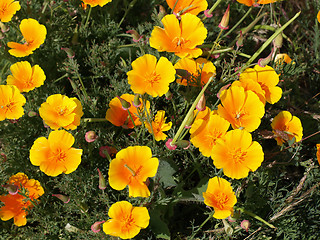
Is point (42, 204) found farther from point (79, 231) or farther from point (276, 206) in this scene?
point (276, 206)

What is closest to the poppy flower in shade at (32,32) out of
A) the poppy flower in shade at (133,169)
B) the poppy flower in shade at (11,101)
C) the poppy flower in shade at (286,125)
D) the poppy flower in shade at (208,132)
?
the poppy flower in shade at (11,101)

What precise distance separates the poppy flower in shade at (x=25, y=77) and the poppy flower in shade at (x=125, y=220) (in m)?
0.96

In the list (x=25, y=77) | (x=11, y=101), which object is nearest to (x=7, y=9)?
(x=25, y=77)

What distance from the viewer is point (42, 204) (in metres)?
2.18

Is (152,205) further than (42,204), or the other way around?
(42,204)

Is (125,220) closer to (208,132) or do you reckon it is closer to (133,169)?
(133,169)

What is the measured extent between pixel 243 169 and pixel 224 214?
246 mm

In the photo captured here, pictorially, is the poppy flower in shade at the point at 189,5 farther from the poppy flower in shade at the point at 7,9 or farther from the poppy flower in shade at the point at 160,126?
the poppy flower in shade at the point at 7,9

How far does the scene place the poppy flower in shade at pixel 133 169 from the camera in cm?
165

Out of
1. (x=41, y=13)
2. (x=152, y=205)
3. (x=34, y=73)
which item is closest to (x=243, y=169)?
(x=152, y=205)

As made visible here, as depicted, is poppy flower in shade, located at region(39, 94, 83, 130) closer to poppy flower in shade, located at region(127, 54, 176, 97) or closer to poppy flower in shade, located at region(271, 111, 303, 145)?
poppy flower in shade, located at region(127, 54, 176, 97)

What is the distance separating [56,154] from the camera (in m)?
1.82

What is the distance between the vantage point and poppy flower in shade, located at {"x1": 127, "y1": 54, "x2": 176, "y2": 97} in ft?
5.96

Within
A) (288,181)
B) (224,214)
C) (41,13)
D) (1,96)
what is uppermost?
(41,13)
